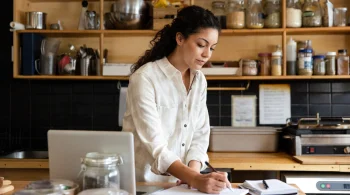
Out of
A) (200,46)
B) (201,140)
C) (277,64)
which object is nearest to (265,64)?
(277,64)

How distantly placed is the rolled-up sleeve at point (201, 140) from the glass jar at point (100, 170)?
58 cm

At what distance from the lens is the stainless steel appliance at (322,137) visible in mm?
2639

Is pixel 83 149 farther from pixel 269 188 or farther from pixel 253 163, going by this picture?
pixel 253 163

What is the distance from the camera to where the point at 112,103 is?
321 cm

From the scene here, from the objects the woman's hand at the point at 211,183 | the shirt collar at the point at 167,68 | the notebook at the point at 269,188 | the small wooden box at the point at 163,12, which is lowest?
the notebook at the point at 269,188

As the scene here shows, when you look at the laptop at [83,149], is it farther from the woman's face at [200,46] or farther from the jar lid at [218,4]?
the jar lid at [218,4]

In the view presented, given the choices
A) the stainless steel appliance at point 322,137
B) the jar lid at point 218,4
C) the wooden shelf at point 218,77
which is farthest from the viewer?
the jar lid at point 218,4

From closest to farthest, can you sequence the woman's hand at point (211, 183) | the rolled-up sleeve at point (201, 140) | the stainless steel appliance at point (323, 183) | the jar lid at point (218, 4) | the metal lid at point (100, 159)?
the metal lid at point (100, 159) → the woman's hand at point (211, 183) → the rolled-up sleeve at point (201, 140) → the stainless steel appliance at point (323, 183) → the jar lid at point (218, 4)

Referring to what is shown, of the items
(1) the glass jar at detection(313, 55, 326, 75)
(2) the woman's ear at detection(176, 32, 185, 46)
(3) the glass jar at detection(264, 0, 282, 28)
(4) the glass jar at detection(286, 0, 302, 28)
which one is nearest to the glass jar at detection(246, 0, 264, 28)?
(3) the glass jar at detection(264, 0, 282, 28)

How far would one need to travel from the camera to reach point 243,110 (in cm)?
317

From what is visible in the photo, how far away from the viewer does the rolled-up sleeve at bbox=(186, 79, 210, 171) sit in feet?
5.83

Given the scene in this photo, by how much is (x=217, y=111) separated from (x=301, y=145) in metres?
0.72

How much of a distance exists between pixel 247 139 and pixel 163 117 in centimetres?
128

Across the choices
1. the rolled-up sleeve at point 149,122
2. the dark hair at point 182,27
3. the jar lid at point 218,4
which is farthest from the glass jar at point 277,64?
the rolled-up sleeve at point 149,122
